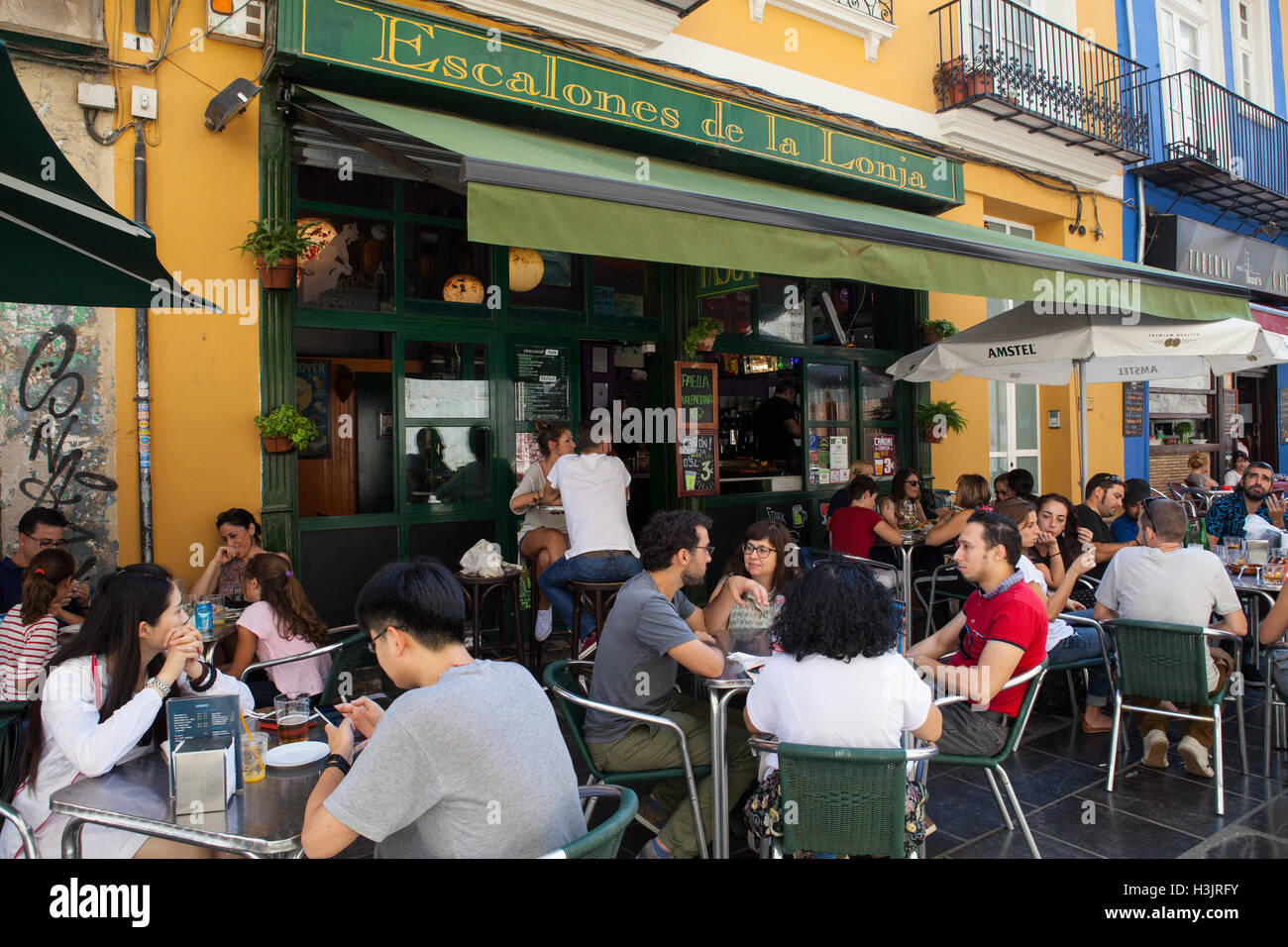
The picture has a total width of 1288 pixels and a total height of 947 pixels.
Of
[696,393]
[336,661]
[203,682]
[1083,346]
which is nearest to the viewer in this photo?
[203,682]

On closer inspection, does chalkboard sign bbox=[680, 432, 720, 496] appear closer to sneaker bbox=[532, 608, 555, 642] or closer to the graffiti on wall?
sneaker bbox=[532, 608, 555, 642]

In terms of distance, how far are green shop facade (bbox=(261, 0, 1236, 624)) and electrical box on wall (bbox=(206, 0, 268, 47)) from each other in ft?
1.33

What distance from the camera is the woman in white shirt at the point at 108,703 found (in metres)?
2.38

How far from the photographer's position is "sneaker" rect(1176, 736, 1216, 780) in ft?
13.8

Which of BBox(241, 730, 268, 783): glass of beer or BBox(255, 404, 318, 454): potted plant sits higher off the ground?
BBox(255, 404, 318, 454): potted plant

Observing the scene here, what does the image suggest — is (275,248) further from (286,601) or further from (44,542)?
(286,601)

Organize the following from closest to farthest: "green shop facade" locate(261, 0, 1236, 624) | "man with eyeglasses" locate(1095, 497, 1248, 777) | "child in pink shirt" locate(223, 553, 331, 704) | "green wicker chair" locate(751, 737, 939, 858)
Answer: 1. "green wicker chair" locate(751, 737, 939, 858)
2. "child in pink shirt" locate(223, 553, 331, 704)
3. "green shop facade" locate(261, 0, 1236, 624)
4. "man with eyeglasses" locate(1095, 497, 1248, 777)

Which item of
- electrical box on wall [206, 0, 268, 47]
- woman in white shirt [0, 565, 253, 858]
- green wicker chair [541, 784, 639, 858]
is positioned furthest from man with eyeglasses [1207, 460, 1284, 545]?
electrical box on wall [206, 0, 268, 47]

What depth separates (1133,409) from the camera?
1168 centimetres

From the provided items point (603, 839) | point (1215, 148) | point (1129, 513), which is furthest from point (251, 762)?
point (1215, 148)

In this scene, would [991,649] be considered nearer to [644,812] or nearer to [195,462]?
[644,812]

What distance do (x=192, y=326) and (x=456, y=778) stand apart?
4250 millimetres

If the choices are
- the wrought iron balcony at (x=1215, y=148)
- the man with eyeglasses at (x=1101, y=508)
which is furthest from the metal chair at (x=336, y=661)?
the wrought iron balcony at (x=1215, y=148)
